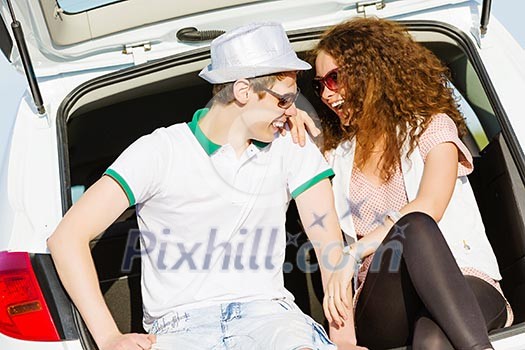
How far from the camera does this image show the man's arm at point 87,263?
2.24 m

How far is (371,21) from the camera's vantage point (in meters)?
2.88

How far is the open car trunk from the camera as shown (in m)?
2.79

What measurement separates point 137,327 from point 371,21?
4.08 feet

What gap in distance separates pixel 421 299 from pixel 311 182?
0.46m

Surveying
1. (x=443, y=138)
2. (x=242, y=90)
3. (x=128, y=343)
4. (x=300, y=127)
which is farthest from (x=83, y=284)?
(x=443, y=138)

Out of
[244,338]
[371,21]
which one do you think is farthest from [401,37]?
[244,338]

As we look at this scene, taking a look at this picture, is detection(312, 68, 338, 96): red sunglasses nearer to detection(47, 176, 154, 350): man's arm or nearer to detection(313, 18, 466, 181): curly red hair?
detection(313, 18, 466, 181): curly red hair

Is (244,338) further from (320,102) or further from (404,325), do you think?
(320,102)

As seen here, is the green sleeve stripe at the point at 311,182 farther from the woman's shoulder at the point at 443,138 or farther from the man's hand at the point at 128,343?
the man's hand at the point at 128,343

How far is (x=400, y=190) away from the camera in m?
2.73

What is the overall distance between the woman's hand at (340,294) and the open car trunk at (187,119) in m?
0.54

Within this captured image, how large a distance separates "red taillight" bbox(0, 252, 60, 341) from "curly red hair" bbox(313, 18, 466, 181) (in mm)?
1065

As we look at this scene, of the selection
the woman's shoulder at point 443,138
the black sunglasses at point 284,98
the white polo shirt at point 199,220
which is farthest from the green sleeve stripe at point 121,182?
the woman's shoulder at point 443,138

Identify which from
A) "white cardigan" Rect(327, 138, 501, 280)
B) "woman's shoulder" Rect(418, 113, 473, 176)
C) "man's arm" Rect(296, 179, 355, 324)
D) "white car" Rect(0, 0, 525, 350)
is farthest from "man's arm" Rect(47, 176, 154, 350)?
"woman's shoulder" Rect(418, 113, 473, 176)
